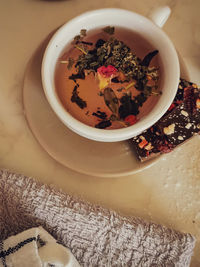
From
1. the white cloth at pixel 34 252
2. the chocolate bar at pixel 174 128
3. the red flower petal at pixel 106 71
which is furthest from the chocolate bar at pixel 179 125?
the white cloth at pixel 34 252

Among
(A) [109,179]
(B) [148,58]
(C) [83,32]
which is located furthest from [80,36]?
(A) [109,179]

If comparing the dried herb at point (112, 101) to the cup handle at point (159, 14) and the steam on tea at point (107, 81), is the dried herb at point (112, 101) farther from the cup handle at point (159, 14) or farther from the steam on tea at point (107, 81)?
the cup handle at point (159, 14)

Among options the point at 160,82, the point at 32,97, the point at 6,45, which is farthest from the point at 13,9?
the point at 160,82

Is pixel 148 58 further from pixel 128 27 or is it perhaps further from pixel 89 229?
pixel 89 229

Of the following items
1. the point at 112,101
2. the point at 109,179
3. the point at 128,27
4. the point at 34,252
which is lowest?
the point at 34,252

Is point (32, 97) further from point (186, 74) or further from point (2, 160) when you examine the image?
point (186, 74)

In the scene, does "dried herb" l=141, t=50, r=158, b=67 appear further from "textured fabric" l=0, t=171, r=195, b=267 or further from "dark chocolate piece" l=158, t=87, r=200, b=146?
"textured fabric" l=0, t=171, r=195, b=267
